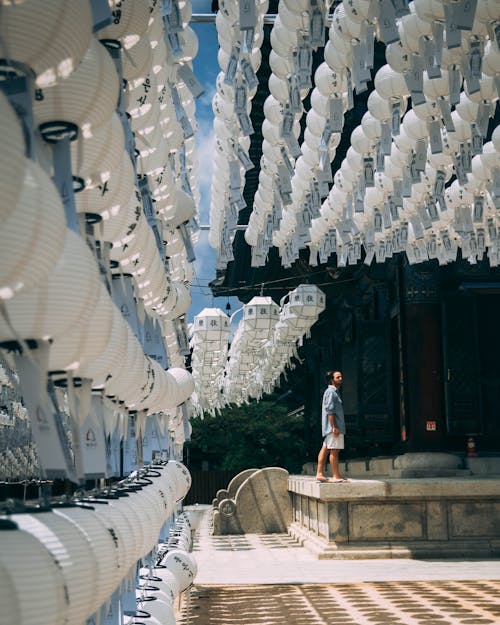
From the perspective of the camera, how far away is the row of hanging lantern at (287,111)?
519 centimetres

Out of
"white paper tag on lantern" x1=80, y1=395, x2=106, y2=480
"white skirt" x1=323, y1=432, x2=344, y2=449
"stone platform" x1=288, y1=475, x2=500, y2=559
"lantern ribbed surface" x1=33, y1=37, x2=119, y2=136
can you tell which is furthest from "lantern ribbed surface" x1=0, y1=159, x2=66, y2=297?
"stone platform" x1=288, y1=475, x2=500, y2=559

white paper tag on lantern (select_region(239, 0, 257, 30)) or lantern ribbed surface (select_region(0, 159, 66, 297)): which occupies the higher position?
white paper tag on lantern (select_region(239, 0, 257, 30))

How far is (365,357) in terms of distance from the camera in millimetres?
16938

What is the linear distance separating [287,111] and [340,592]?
4.71 m

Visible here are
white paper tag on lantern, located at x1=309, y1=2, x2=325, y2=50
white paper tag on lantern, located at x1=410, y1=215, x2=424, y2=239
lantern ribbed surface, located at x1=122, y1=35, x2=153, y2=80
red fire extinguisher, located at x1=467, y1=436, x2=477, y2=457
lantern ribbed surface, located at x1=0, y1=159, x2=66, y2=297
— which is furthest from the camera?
red fire extinguisher, located at x1=467, y1=436, x2=477, y2=457

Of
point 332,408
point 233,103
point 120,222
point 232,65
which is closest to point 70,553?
point 120,222

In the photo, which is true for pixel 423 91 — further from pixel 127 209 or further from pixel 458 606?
pixel 458 606

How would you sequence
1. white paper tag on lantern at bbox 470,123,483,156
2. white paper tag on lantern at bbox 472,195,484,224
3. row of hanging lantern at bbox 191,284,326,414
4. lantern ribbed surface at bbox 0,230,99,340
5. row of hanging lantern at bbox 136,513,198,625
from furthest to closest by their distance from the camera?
row of hanging lantern at bbox 191,284,326,414, white paper tag on lantern at bbox 472,195,484,224, white paper tag on lantern at bbox 470,123,483,156, row of hanging lantern at bbox 136,513,198,625, lantern ribbed surface at bbox 0,230,99,340

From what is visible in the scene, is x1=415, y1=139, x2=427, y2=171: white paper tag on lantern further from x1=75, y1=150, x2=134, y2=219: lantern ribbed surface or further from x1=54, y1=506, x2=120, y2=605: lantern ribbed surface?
x1=54, y1=506, x2=120, y2=605: lantern ribbed surface

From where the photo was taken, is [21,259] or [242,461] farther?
[242,461]

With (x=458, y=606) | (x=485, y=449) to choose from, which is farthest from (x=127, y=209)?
(x=485, y=449)

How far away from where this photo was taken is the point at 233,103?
20.3 ft

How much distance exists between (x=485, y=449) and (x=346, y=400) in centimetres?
344

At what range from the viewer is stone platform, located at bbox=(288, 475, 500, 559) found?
11070mm
